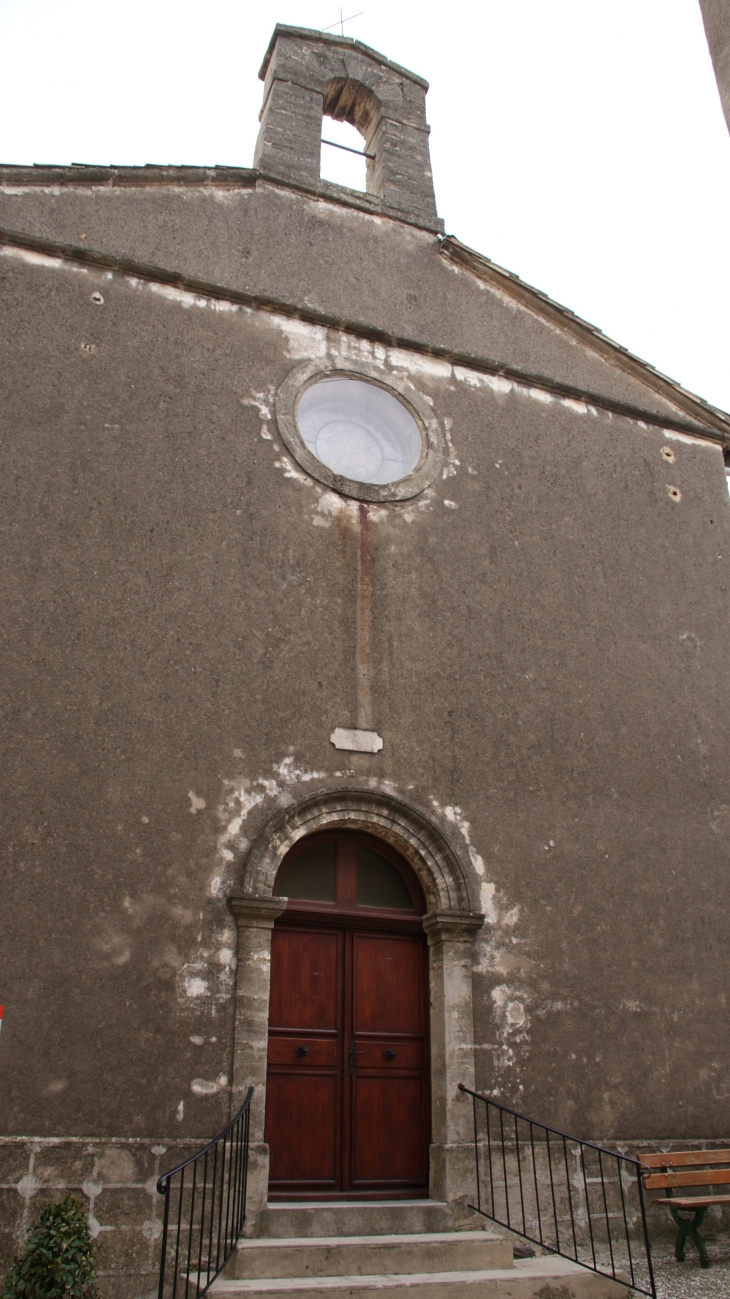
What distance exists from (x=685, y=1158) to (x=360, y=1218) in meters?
2.59

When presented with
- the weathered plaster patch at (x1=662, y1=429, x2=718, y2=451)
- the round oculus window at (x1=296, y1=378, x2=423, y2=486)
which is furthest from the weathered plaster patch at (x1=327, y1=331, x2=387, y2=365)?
the weathered plaster patch at (x1=662, y1=429, x2=718, y2=451)

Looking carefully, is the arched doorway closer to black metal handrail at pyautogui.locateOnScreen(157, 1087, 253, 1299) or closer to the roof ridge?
black metal handrail at pyautogui.locateOnScreen(157, 1087, 253, 1299)

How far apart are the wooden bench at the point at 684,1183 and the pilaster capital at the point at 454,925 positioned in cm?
191

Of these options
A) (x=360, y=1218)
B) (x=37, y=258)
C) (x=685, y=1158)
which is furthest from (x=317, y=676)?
(x=685, y=1158)

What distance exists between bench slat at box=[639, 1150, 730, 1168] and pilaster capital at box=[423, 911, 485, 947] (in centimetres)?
202

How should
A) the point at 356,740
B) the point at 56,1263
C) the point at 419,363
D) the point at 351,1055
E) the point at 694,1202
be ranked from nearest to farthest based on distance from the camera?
the point at 56,1263
the point at 694,1202
the point at 351,1055
the point at 356,740
the point at 419,363

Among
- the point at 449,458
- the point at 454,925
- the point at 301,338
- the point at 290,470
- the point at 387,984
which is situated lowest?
the point at 387,984

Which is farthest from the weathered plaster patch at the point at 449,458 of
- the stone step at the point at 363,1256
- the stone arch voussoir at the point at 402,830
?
the stone step at the point at 363,1256

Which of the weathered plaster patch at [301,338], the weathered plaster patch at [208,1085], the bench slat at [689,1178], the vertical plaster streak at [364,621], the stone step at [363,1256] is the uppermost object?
the weathered plaster patch at [301,338]

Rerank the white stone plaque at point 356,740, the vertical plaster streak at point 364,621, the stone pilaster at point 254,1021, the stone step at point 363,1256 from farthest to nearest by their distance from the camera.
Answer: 1. the vertical plaster streak at point 364,621
2. the white stone plaque at point 356,740
3. the stone pilaster at point 254,1021
4. the stone step at point 363,1256

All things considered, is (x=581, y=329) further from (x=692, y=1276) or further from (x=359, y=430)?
(x=692, y=1276)

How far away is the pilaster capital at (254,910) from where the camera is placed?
6543 millimetres

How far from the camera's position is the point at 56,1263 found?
15.6 feet

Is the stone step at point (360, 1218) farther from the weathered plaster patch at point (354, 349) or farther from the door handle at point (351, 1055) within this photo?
the weathered plaster patch at point (354, 349)
